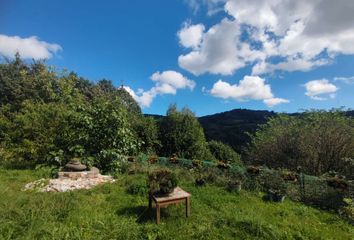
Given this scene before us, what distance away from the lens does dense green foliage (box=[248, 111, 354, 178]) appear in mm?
8523

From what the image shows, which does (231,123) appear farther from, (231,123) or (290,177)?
(290,177)

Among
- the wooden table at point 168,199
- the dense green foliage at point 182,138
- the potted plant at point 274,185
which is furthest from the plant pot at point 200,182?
the dense green foliage at point 182,138

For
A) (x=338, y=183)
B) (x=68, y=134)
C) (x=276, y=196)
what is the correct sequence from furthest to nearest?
(x=68, y=134)
(x=276, y=196)
(x=338, y=183)

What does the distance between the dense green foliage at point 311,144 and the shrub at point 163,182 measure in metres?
5.83

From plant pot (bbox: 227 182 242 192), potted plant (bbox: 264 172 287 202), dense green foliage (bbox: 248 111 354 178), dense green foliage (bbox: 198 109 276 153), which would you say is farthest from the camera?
Answer: dense green foliage (bbox: 198 109 276 153)

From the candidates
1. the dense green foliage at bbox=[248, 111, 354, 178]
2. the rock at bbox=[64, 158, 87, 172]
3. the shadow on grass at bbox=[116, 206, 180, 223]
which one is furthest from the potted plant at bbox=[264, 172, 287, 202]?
the rock at bbox=[64, 158, 87, 172]

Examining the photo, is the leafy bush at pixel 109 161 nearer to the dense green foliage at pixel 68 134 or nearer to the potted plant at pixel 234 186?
the dense green foliage at pixel 68 134

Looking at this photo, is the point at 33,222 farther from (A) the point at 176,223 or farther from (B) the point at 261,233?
(B) the point at 261,233

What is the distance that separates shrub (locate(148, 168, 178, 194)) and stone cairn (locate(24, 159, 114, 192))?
277 centimetres

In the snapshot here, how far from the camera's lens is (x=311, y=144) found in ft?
29.8

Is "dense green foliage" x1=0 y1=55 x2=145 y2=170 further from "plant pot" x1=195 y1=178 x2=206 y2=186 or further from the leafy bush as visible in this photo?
"plant pot" x1=195 y1=178 x2=206 y2=186

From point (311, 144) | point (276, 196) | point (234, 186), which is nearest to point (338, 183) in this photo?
point (276, 196)

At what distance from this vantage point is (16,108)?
19.4 m

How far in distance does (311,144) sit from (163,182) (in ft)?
22.7
